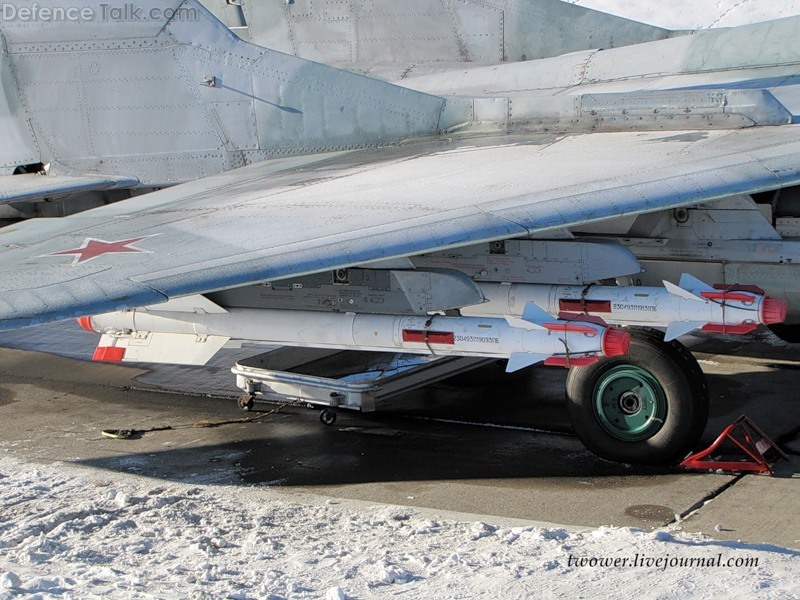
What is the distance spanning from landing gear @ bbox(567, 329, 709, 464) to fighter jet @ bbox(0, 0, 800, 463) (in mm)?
17

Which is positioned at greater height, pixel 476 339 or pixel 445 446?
pixel 476 339

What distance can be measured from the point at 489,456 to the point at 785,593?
362 centimetres

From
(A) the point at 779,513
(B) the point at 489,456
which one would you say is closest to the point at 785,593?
(A) the point at 779,513

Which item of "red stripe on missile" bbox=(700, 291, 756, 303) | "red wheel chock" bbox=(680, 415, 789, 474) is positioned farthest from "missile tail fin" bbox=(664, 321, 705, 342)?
"red wheel chock" bbox=(680, 415, 789, 474)

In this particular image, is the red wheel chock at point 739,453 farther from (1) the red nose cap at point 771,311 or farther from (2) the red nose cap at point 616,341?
(2) the red nose cap at point 616,341

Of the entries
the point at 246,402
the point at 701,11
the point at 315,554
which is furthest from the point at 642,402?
the point at 701,11

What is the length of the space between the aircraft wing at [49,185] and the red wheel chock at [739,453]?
6.73m

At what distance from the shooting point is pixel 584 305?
8.47m

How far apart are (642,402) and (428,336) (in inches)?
70.7

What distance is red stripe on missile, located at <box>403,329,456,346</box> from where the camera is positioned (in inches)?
329

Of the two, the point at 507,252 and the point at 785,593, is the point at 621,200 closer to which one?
the point at 507,252

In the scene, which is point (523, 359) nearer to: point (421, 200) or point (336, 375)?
point (421, 200)

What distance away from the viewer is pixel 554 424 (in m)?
9.68

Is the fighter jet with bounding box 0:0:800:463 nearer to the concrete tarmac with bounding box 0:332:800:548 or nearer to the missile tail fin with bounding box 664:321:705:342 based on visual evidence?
the missile tail fin with bounding box 664:321:705:342
